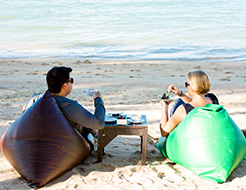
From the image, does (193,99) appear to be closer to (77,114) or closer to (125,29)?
(77,114)

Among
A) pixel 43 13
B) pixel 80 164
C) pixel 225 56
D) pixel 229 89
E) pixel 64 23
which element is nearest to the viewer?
pixel 80 164

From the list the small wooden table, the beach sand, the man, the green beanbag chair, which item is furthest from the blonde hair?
the man

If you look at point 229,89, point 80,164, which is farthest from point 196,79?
point 229,89

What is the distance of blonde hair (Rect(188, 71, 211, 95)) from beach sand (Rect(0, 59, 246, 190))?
84cm

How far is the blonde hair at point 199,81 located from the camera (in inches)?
121

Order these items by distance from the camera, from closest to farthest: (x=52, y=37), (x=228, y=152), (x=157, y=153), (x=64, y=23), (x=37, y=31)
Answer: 1. (x=228, y=152)
2. (x=157, y=153)
3. (x=52, y=37)
4. (x=37, y=31)
5. (x=64, y=23)

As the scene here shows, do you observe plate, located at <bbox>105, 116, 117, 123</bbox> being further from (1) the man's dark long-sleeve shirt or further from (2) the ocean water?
(2) the ocean water

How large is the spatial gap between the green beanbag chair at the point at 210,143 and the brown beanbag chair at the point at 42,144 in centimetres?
110

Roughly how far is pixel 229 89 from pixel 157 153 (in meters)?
4.39

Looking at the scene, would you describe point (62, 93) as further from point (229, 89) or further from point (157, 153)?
point (229, 89)

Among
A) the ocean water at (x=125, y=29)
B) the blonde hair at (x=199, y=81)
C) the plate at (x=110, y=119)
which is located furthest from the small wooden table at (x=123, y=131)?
the ocean water at (x=125, y=29)

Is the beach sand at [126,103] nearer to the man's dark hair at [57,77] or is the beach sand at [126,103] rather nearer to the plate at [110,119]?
the plate at [110,119]

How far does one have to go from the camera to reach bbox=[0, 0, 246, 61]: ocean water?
14.5 metres

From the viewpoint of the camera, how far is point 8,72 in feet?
31.2
